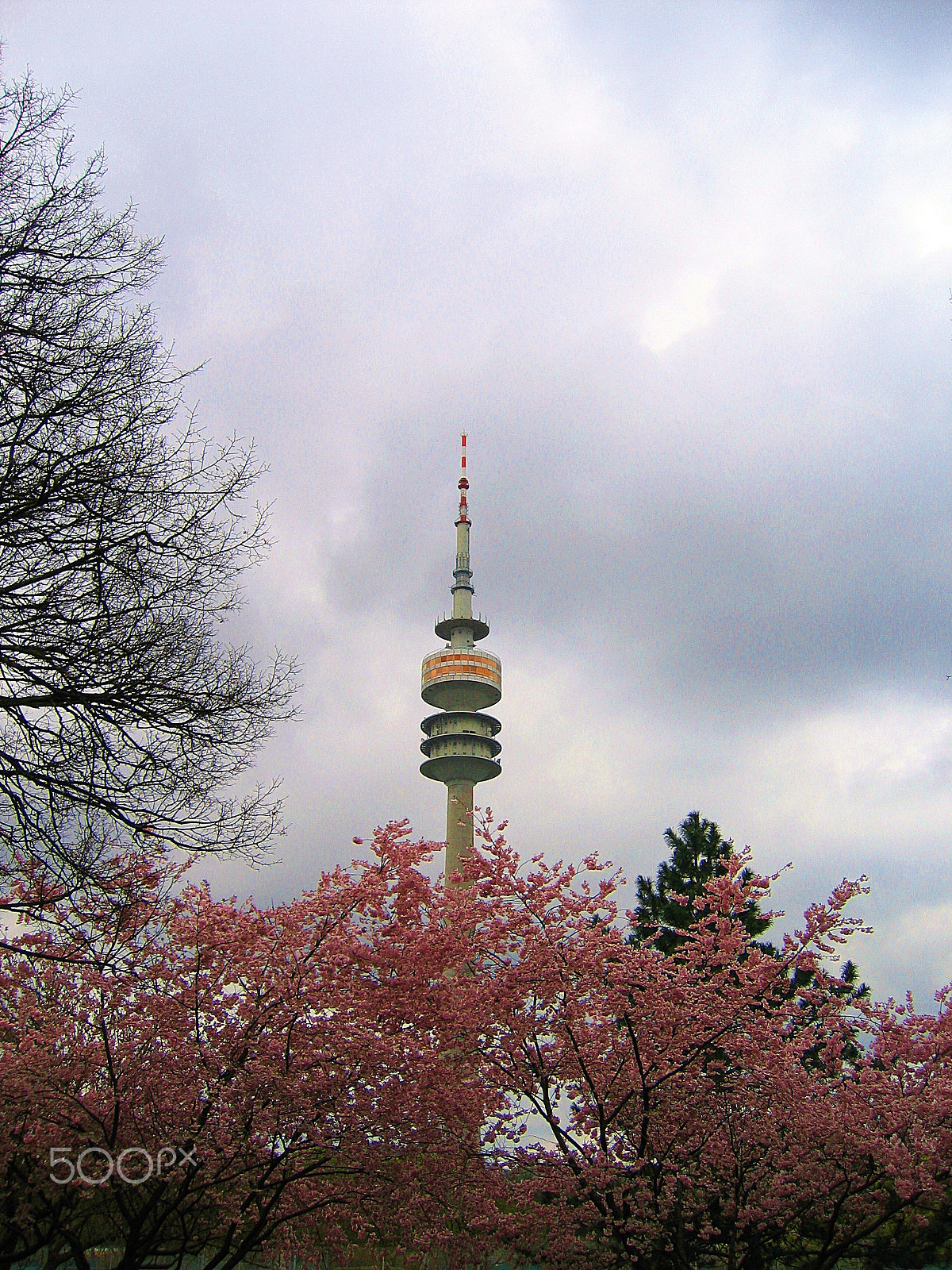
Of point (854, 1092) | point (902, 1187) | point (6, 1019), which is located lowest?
point (902, 1187)

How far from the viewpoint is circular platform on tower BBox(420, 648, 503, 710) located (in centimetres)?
8425

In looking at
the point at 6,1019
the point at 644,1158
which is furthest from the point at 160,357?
the point at 644,1158

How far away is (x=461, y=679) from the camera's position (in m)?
83.8

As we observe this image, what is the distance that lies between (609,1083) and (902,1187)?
4.17m

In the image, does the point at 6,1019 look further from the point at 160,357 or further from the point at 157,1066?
the point at 160,357

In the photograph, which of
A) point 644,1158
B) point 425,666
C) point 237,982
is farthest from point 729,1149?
point 425,666

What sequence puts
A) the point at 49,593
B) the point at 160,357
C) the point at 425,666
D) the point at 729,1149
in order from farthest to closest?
the point at 425,666, the point at 729,1149, the point at 160,357, the point at 49,593

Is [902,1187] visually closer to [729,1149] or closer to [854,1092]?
[854,1092]

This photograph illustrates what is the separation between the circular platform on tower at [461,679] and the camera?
3317 inches

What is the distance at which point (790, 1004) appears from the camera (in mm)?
16500

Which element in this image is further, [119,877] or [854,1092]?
[854,1092]

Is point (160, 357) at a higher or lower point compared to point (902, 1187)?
higher

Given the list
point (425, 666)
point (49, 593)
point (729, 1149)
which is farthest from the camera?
point (425, 666)

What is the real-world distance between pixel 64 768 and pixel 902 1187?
40.5ft
